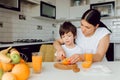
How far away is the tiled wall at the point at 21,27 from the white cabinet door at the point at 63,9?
1.20 ft

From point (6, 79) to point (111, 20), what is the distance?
12.7 ft

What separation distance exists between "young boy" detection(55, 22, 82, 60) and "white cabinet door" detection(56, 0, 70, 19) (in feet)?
9.34

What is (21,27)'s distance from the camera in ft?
11.3

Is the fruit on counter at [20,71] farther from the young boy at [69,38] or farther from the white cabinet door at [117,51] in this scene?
the white cabinet door at [117,51]

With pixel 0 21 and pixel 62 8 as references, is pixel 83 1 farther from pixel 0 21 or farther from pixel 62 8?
pixel 0 21

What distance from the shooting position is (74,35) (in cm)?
178

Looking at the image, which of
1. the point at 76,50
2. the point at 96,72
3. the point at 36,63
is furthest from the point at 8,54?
the point at 76,50

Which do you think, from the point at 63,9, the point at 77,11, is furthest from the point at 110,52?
the point at 63,9

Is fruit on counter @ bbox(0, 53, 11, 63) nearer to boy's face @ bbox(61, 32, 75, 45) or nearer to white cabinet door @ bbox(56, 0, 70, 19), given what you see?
boy's face @ bbox(61, 32, 75, 45)

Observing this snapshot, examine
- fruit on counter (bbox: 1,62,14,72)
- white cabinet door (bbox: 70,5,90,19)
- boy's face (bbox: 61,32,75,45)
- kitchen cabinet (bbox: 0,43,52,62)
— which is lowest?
kitchen cabinet (bbox: 0,43,52,62)

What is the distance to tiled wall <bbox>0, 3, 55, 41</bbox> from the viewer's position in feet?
9.89

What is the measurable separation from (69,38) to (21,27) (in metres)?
1.97

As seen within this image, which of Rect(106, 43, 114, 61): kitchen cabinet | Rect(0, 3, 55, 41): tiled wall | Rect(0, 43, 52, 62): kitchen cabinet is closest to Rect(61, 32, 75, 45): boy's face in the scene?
Rect(0, 43, 52, 62): kitchen cabinet

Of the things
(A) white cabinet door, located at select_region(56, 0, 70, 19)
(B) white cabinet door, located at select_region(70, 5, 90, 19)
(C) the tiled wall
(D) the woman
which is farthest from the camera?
(A) white cabinet door, located at select_region(56, 0, 70, 19)
